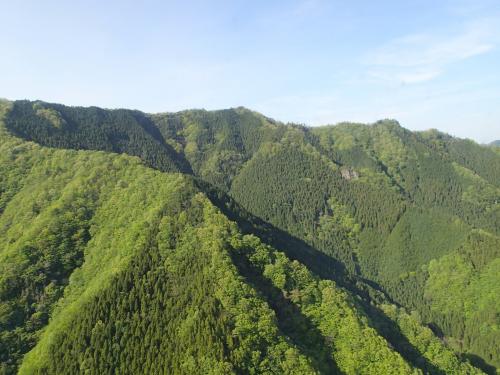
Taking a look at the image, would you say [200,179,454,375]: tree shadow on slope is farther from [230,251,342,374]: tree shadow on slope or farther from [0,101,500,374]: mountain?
[0,101,500,374]: mountain

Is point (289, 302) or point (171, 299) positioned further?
point (289, 302)

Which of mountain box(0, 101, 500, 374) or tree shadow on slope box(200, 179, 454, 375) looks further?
tree shadow on slope box(200, 179, 454, 375)

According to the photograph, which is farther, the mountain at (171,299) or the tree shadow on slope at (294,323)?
the tree shadow on slope at (294,323)

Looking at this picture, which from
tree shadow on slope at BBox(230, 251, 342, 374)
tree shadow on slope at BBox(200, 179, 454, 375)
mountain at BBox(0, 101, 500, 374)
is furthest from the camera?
tree shadow on slope at BBox(200, 179, 454, 375)

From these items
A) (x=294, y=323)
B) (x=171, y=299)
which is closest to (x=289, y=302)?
(x=294, y=323)

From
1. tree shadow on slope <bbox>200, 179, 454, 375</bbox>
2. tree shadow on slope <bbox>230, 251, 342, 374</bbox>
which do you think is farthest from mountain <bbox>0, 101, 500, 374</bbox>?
tree shadow on slope <bbox>200, 179, 454, 375</bbox>

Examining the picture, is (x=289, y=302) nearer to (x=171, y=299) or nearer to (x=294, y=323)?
(x=294, y=323)

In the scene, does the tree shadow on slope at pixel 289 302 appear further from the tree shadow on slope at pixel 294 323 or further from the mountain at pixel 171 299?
the mountain at pixel 171 299

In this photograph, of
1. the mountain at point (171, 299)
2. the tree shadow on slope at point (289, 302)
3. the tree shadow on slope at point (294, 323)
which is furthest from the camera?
the tree shadow on slope at point (289, 302)

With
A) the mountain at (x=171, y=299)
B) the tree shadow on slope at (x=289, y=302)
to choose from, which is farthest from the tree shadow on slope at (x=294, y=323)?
the mountain at (x=171, y=299)

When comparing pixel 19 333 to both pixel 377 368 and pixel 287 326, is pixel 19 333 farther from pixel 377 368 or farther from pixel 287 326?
pixel 377 368

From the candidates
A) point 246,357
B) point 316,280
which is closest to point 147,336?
point 246,357

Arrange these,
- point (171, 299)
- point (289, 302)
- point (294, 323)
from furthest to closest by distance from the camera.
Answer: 1. point (289, 302)
2. point (294, 323)
3. point (171, 299)

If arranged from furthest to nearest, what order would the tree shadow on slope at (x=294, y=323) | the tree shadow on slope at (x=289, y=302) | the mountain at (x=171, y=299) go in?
the tree shadow on slope at (x=289, y=302) < the tree shadow on slope at (x=294, y=323) < the mountain at (x=171, y=299)
